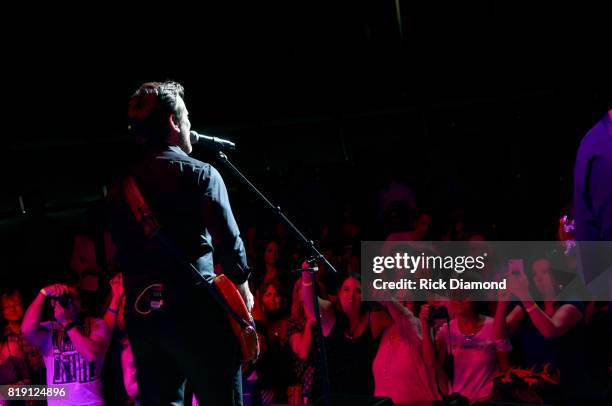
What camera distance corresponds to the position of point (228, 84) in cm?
634

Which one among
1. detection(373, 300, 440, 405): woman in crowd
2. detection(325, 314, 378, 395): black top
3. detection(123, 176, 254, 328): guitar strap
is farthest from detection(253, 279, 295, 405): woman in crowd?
detection(123, 176, 254, 328): guitar strap

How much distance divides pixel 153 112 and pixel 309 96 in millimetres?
4354

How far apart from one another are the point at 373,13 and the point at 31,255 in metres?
3.64

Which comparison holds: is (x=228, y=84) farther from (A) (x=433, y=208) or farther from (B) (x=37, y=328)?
(B) (x=37, y=328)

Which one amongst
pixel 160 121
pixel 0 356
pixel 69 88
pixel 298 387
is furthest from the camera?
pixel 69 88

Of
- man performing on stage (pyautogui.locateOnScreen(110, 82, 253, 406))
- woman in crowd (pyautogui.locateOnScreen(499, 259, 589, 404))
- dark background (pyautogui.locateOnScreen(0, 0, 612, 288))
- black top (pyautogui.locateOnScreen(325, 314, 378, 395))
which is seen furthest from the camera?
dark background (pyautogui.locateOnScreen(0, 0, 612, 288))

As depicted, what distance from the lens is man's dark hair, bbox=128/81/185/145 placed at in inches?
75.7

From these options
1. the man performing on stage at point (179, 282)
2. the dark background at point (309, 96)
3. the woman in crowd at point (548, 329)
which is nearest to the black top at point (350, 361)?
the woman in crowd at point (548, 329)

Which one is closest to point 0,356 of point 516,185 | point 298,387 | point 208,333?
point 298,387

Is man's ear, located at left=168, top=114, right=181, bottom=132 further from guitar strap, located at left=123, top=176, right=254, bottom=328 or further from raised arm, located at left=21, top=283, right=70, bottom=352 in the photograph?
raised arm, located at left=21, top=283, right=70, bottom=352

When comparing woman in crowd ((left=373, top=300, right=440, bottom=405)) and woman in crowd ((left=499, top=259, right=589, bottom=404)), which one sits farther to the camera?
woman in crowd ((left=373, top=300, right=440, bottom=405))

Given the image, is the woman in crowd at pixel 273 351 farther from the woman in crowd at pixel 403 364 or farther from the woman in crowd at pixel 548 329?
the woman in crowd at pixel 548 329

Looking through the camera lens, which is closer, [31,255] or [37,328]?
[37,328]

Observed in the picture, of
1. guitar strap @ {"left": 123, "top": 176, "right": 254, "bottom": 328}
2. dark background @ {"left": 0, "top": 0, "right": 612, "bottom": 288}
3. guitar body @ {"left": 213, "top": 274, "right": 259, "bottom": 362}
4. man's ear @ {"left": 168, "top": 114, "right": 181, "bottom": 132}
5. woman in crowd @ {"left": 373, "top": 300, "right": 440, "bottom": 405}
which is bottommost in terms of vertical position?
woman in crowd @ {"left": 373, "top": 300, "right": 440, "bottom": 405}
